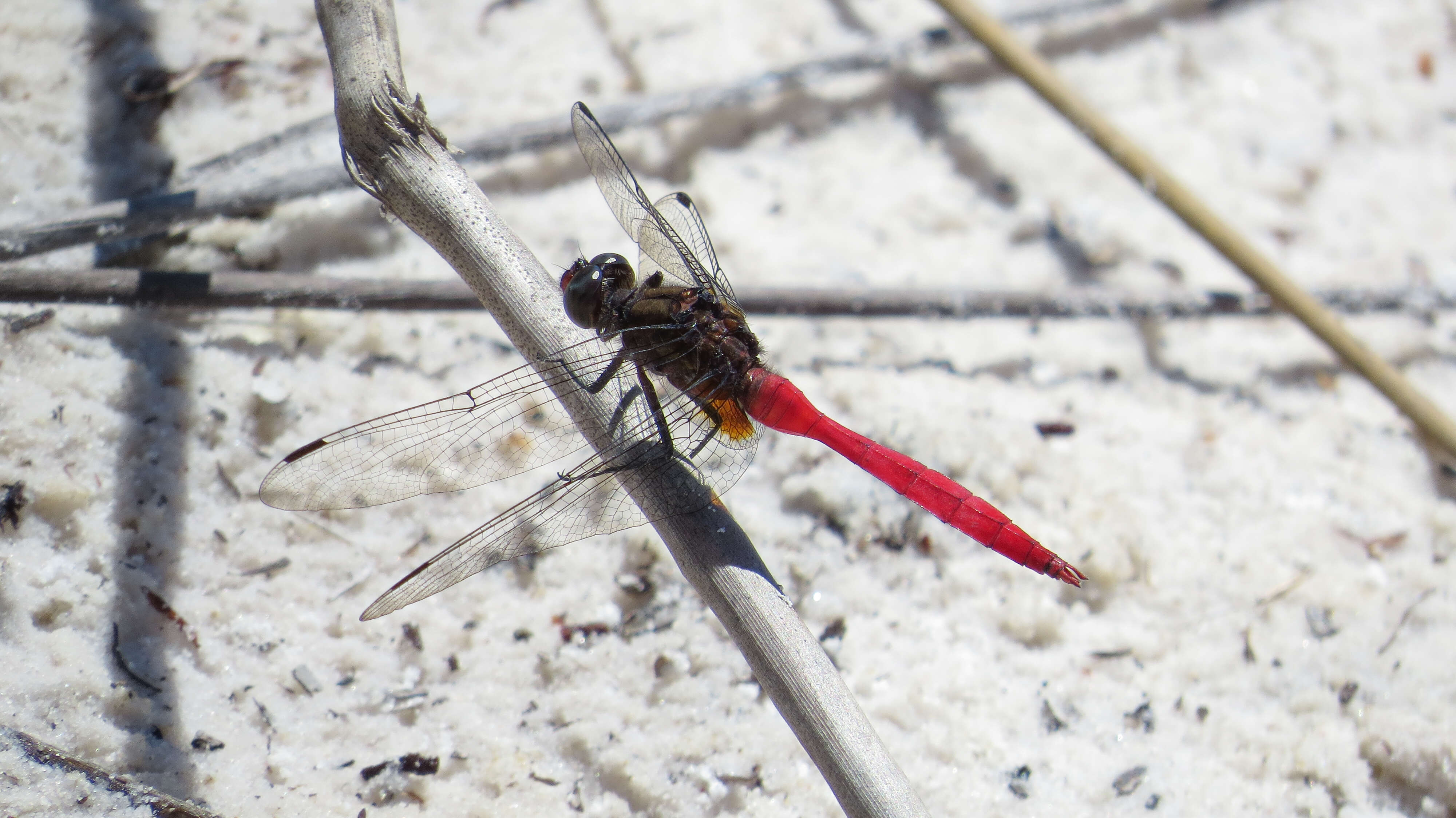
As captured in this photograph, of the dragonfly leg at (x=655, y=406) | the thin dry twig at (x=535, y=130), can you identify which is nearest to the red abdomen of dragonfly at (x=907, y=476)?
the dragonfly leg at (x=655, y=406)

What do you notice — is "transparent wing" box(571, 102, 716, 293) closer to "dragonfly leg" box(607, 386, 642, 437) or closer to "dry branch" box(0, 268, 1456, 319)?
"dry branch" box(0, 268, 1456, 319)

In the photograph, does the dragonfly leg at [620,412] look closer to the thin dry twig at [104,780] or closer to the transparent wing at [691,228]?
the transparent wing at [691,228]

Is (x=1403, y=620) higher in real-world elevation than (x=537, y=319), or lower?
lower

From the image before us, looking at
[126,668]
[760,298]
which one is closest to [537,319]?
[760,298]

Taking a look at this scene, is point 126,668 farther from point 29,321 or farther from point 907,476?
point 907,476

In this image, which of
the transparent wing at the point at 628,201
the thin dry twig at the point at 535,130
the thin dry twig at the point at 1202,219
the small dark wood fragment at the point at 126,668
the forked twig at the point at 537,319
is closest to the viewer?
the forked twig at the point at 537,319

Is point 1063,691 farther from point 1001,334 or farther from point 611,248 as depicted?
point 611,248

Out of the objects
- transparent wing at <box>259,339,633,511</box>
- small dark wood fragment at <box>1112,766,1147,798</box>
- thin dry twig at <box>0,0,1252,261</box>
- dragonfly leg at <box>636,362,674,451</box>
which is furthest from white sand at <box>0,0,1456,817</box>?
dragonfly leg at <box>636,362,674,451</box>
